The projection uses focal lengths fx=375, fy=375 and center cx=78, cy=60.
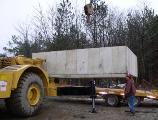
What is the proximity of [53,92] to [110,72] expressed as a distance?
9.60ft

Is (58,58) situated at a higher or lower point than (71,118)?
higher

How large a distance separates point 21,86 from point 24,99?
452 mm

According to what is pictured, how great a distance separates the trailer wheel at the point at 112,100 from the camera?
17.7 metres

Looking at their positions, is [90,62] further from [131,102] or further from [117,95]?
[131,102]

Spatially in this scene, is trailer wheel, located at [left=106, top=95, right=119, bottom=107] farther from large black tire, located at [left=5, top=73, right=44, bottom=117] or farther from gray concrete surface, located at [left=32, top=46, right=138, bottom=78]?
large black tire, located at [left=5, top=73, right=44, bottom=117]

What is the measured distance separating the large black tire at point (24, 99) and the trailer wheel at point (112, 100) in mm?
5063

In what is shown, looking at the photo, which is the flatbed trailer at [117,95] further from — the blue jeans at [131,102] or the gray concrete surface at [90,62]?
the blue jeans at [131,102]

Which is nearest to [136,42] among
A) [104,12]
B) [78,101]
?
[104,12]

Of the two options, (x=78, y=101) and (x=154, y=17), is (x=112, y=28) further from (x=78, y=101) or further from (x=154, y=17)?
(x=78, y=101)

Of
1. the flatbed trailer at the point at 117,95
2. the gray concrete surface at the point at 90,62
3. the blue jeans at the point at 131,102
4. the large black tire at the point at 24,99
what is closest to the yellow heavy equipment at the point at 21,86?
the large black tire at the point at 24,99

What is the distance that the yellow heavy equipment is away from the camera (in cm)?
1220

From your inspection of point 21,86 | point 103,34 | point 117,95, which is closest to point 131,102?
point 117,95

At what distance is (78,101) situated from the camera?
1909cm

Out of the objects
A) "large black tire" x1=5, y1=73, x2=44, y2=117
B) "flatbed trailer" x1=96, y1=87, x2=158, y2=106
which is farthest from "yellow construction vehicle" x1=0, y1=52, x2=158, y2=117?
"flatbed trailer" x1=96, y1=87, x2=158, y2=106
